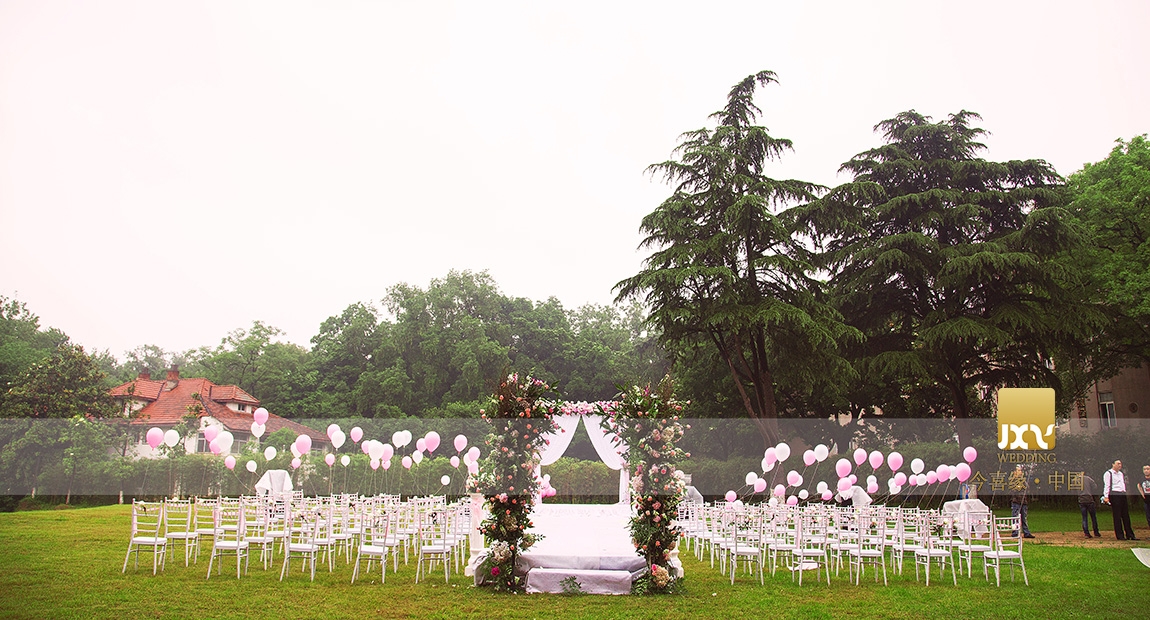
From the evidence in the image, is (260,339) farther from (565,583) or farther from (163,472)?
(565,583)

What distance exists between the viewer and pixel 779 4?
61.6ft

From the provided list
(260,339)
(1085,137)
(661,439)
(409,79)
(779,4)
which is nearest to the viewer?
(661,439)

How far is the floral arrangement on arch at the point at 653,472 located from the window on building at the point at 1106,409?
25658 mm

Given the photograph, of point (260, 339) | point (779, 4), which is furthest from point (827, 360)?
point (260, 339)

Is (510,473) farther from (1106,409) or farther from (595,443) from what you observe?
(1106,409)

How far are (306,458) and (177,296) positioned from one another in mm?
7706

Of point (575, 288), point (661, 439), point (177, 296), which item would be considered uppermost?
point (575, 288)

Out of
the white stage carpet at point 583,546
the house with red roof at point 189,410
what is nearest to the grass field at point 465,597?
the white stage carpet at point 583,546

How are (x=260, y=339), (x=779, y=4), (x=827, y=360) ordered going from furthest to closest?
(x=260, y=339) < (x=827, y=360) < (x=779, y=4)

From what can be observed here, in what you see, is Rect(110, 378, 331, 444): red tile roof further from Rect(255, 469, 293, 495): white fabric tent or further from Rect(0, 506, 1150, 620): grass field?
Rect(0, 506, 1150, 620): grass field

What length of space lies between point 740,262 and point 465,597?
15447mm
